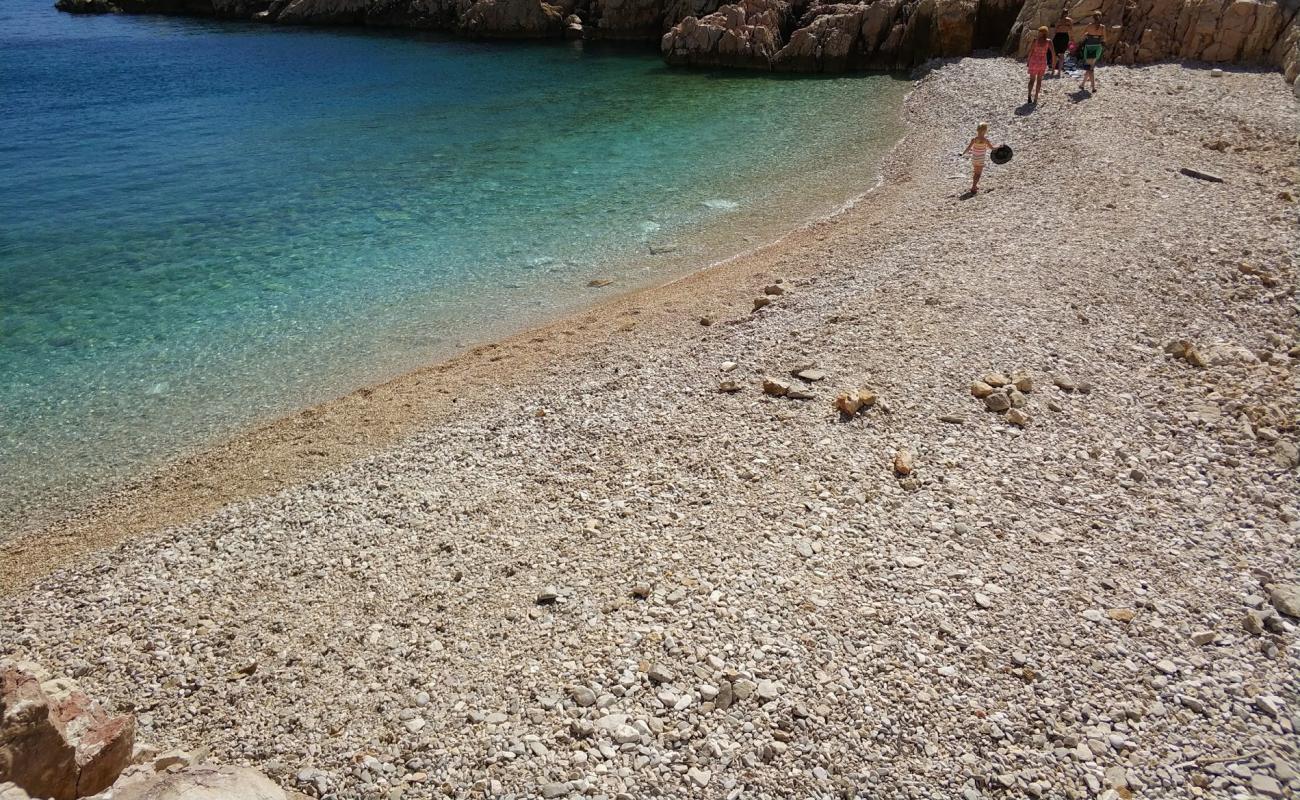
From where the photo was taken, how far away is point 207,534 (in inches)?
396

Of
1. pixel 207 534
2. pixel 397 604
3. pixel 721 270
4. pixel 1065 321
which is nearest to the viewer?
pixel 397 604

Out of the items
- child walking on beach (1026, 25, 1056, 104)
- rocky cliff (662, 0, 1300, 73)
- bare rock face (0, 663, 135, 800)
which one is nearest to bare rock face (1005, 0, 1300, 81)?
rocky cliff (662, 0, 1300, 73)

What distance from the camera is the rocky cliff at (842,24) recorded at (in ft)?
87.8

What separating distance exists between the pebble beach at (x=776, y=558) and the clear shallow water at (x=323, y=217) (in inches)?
78.8

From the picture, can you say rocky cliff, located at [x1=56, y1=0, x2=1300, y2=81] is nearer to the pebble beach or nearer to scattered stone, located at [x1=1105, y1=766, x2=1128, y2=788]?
the pebble beach

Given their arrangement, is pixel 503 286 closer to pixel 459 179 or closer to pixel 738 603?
pixel 459 179

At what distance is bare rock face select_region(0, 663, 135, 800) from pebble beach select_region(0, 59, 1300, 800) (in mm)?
1009

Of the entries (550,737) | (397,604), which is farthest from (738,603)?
(397,604)

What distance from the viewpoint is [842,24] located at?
37969 millimetres

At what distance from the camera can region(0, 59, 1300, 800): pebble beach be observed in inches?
253

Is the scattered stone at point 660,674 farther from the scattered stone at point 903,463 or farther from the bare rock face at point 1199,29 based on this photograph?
the bare rock face at point 1199,29

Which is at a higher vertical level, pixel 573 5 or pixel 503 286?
pixel 573 5

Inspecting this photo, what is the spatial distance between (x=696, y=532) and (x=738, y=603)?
1238 millimetres

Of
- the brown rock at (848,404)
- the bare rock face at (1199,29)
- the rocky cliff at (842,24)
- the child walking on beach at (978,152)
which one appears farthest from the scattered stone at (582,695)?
the rocky cliff at (842,24)
